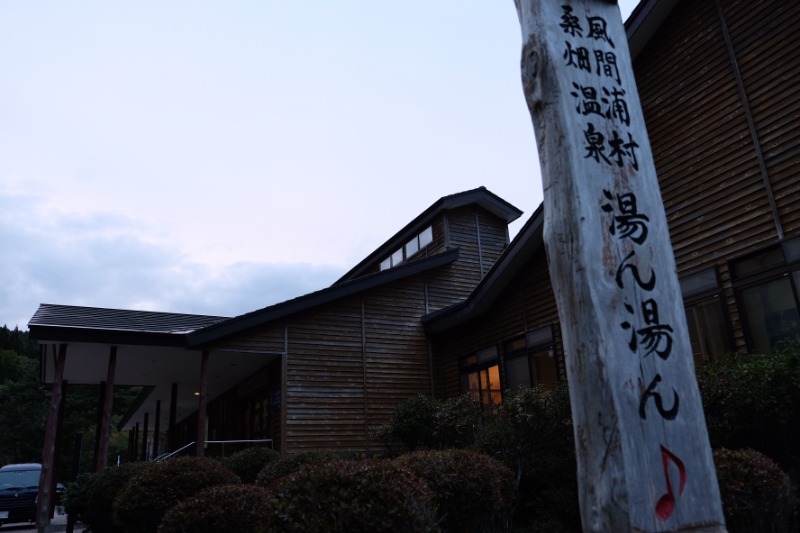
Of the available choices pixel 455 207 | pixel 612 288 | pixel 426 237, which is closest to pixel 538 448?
pixel 612 288

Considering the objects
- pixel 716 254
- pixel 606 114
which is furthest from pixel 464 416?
pixel 606 114

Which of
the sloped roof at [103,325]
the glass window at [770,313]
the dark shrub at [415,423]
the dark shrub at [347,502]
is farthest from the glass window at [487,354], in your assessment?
the dark shrub at [347,502]

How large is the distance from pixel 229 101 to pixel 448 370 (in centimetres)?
1450

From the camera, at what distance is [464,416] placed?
1283cm

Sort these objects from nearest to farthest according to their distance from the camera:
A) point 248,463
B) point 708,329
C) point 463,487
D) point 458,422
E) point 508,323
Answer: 1. point 463,487
2. point 708,329
3. point 458,422
4. point 248,463
5. point 508,323

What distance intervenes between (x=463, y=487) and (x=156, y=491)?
454cm

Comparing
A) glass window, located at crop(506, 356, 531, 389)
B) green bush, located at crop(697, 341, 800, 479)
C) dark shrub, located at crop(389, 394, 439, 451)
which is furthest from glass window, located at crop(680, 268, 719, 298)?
dark shrub, located at crop(389, 394, 439, 451)

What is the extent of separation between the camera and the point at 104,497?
1126 centimetres

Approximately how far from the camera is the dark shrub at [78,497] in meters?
12.2

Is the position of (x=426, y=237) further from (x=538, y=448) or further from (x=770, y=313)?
(x=770, y=313)

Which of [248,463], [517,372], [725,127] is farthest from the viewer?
[517,372]

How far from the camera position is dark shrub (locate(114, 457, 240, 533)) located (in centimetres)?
838

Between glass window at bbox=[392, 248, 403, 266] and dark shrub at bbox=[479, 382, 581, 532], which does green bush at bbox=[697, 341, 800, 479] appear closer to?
dark shrub at bbox=[479, 382, 581, 532]

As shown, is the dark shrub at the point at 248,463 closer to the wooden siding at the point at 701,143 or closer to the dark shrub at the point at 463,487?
the dark shrub at the point at 463,487
